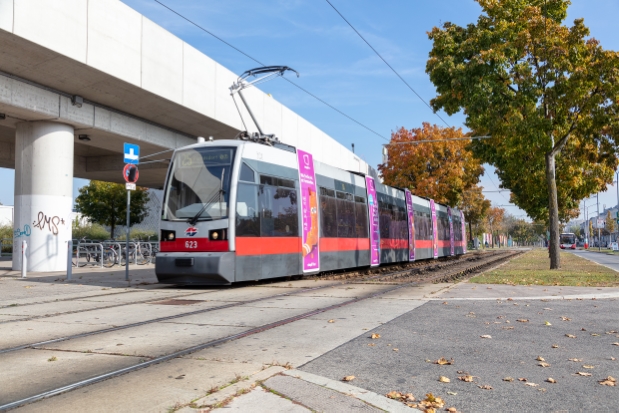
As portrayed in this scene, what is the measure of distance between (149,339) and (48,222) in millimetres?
13944

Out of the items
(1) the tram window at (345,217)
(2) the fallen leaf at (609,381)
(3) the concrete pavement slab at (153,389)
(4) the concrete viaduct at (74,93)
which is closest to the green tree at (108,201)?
(4) the concrete viaduct at (74,93)

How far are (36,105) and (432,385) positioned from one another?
16835mm

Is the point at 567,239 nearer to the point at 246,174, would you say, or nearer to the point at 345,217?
the point at 345,217

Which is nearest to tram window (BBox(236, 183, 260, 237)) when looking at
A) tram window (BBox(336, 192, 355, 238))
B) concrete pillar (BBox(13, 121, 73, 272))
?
tram window (BBox(336, 192, 355, 238))

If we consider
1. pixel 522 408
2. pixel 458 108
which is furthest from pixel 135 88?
pixel 522 408

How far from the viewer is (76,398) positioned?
4066mm

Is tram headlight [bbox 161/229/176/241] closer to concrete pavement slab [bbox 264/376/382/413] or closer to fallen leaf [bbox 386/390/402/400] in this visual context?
concrete pavement slab [bbox 264/376/382/413]

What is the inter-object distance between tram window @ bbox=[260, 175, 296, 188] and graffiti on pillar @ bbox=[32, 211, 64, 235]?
30.6 feet

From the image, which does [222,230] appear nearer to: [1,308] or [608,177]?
[1,308]

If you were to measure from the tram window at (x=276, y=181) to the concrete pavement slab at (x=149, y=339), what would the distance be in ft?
19.3

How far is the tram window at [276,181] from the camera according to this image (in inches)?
506

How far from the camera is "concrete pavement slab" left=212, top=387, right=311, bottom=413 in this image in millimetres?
3742

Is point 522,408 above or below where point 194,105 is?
below

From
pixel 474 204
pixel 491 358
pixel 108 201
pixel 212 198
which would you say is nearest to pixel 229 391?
pixel 491 358
